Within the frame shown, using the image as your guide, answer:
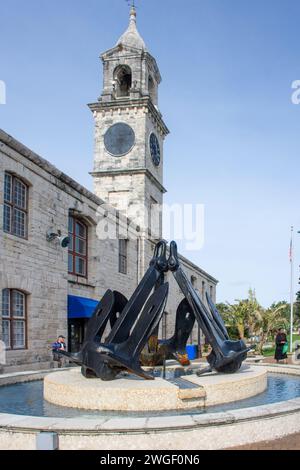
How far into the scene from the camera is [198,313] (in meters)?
10.8

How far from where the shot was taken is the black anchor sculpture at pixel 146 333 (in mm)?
9375

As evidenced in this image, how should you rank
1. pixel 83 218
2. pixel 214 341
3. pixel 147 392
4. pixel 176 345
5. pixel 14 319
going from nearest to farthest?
pixel 147 392 < pixel 214 341 < pixel 176 345 < pixel 14 319 < pixel 83 218

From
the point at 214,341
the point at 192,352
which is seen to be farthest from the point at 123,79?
the point at 214,341

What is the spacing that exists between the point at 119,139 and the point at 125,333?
26.5 m

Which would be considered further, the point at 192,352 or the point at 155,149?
the point at 155,149

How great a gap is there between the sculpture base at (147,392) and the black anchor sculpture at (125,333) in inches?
11.1

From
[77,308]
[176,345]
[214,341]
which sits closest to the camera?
[214,341]

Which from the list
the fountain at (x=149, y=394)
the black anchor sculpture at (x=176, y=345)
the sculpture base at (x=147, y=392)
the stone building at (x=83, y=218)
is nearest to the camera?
the fountain at (x=149, y=394)

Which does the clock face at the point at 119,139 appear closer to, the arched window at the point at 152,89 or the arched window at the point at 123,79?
the arched window at the point at 123,79

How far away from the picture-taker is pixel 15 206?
16.4 metres

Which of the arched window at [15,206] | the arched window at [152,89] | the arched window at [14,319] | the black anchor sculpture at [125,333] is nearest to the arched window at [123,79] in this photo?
the arched window at [152,89]

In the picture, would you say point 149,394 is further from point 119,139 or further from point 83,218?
point 119,139
